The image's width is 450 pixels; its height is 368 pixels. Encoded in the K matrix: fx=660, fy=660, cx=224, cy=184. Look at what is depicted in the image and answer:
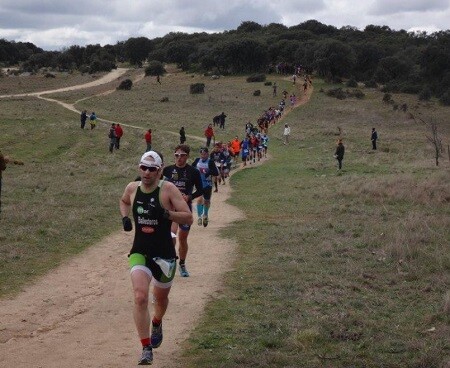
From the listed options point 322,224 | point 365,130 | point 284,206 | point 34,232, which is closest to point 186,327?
point 34,232

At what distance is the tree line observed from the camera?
81438mm

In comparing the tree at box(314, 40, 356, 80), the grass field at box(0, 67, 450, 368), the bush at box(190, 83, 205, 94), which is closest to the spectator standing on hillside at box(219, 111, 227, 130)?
the grass field at box(0, 67, 450, 368)

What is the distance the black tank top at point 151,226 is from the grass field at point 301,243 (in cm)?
127

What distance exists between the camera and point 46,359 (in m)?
7.08

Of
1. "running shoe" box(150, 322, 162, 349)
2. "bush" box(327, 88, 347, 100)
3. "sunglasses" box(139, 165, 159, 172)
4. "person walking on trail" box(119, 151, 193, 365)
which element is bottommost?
"running shoe" box(150, 322, 162, 349)

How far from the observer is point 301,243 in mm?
13398

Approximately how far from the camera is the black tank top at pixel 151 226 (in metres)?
6.68

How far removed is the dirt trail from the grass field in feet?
1.06

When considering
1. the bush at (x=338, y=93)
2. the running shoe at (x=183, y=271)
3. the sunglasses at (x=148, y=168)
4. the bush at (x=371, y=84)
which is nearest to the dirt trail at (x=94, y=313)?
the running shoe at (x=183, y=271)

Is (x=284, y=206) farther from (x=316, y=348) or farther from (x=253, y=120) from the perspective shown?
(x=253, y=120)

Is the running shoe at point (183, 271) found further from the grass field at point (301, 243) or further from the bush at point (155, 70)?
the bush at point (155, 70)

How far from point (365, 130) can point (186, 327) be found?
1688 inches

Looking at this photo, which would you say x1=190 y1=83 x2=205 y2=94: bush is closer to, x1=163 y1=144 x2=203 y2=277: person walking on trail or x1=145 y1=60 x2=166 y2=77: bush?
x1=145 y1=60 x2=166 y2=77: bush

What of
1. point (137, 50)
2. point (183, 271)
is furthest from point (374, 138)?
point (137, 50)
